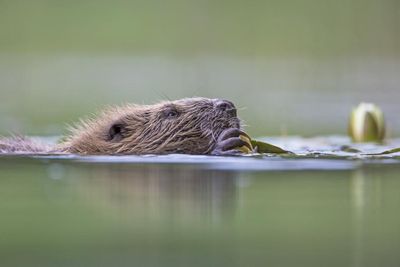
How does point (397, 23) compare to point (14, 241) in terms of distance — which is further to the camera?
point (397, 23)

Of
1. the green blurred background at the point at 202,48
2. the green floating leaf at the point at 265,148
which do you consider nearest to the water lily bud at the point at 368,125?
the green floating leaf at the point at 265,148

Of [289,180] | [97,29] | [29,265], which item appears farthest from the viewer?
[97,29]

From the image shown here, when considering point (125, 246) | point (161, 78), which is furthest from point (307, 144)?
point (161, 78)

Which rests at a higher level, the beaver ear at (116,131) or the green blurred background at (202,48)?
the green blurred background at (202,48)

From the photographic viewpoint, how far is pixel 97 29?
790 inches

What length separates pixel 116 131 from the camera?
7.30 metres

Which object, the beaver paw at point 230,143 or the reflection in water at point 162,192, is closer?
the reflection in water at point 162,192

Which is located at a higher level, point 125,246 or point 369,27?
point 369,27

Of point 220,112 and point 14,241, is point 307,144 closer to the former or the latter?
point 220,112

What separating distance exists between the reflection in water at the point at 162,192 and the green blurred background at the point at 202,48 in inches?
308

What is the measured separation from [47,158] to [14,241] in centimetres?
184

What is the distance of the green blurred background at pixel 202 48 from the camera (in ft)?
51.2

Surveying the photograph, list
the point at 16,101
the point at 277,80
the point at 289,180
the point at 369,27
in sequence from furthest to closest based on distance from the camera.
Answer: the point at 369,27 → the point at 277,80 → the point at 16,101 → the point at 289,180

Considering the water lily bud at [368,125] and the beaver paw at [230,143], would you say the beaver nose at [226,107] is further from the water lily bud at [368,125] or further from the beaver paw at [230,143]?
the water lily bud at [368,125]
